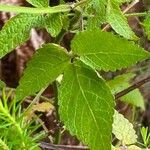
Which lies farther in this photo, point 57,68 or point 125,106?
point 125,106

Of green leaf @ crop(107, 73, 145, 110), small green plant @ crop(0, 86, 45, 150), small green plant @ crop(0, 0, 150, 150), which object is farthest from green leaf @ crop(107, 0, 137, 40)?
green leaf @ crop(107, 73, 145, 110)

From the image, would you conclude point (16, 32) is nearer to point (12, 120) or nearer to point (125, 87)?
point (12, 120)

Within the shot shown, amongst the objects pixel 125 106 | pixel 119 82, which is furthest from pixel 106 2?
pixel 125 106

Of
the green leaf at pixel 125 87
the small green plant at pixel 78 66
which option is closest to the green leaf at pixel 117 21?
the small green plant at pixel 78 66

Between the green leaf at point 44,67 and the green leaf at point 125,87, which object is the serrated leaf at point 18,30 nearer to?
the green leaf at point 44,67

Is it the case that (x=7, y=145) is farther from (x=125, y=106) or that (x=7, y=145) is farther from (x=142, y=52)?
(x=125, y=106)

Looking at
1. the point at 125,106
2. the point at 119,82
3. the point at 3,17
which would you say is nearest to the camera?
the point at 119,82
